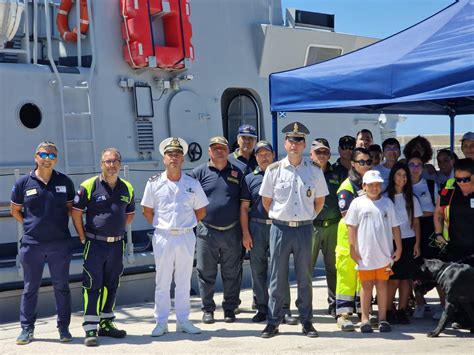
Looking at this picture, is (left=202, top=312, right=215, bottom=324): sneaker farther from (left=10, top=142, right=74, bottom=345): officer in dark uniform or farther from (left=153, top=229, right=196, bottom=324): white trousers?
(left=10, top=142, right=74, bottom=345): officer in dark uniform

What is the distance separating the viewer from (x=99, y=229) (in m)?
5.48

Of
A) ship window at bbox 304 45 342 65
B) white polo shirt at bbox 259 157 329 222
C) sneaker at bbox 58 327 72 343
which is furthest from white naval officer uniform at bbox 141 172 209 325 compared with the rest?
ship window at bbox 304 45 342 65

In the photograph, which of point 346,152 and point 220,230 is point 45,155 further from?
point 346,152

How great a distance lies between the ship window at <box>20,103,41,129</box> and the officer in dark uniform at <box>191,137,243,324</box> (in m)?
2.32

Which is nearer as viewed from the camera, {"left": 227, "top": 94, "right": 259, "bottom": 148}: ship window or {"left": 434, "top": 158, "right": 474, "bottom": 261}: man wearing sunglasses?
{"left": 434, "top": 158, "right": 474, "bottom": 261}: man wearing sunglasses

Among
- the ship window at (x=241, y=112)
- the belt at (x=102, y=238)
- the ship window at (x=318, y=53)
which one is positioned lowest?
the belt at (x=102, y=238)

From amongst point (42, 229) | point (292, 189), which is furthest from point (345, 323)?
point (42, 229)

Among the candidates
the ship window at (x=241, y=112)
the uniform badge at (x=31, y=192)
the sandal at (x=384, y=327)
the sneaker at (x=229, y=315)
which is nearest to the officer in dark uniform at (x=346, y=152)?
the sandal at (x=384, y=327)

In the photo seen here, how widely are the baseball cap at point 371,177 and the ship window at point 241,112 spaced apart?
4.02 meters

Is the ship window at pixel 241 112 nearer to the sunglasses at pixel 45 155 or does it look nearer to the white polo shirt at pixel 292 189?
the white polo shirt at pixel 292 189

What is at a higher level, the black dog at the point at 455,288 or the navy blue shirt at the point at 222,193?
the navy blue shirt at the point at 222,193

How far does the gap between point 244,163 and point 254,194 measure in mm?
550

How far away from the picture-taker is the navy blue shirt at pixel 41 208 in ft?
17.6

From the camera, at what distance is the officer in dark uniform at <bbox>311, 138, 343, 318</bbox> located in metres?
6.26
